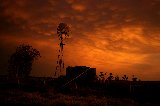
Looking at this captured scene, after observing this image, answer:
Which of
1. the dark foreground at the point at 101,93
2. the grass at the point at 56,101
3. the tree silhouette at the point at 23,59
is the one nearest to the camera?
the grass at the point at 56,101

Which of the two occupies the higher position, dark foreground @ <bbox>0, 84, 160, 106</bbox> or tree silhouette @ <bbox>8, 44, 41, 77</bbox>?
tree silhouette @ <bbox>8, 44, 41, 77</bbox>

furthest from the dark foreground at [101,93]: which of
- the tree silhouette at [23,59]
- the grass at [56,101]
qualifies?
the tree silhouette at [23,59]

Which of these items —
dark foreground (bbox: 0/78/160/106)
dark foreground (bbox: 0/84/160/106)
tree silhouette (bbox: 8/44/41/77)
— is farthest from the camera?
tree silhouette (bbox: 8/44/41/77)

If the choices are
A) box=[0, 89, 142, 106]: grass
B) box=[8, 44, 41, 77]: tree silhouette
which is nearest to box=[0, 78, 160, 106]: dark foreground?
box=[0, 89, 142, 106]: grass

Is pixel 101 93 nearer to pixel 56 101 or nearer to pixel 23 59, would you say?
pixel 56 101

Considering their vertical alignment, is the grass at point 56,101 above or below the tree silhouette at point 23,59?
below

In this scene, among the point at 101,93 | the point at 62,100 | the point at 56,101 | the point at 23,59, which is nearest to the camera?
the point at 56,101

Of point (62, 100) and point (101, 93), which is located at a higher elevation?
point (101, 93)

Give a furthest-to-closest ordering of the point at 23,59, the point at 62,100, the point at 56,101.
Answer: the point at 23,59, the point at 62,100, the point at 56,101

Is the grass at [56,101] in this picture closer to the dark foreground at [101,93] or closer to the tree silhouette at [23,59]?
the dark foreground at [101,93]

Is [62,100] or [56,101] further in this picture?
[62,100]

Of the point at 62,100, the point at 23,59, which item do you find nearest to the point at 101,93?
the point at 62,100

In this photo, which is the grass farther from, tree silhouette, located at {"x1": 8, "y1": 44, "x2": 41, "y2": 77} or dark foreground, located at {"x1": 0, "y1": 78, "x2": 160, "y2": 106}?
tree silhouette, located at {"x1": 8, "y1": 44, "x2": 41, "y2": 77}

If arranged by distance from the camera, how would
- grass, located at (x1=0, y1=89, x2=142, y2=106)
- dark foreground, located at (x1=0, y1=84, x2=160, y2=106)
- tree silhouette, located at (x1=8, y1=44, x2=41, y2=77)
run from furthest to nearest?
tree silhouette, located at (x1=8, y1=44, x2=41, y2=77) → dark foreground, located at (x1=0, y1=84, x2=160, y2=106) → grass, located at (x1=0, y1=89, x2=142, y2=106)
